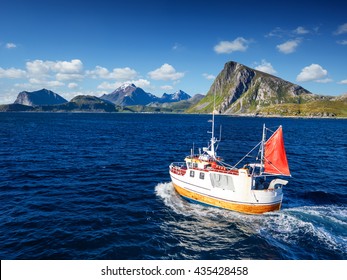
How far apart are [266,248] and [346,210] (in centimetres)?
1688

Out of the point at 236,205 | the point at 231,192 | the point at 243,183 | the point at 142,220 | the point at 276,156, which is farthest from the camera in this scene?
the point at 276,156

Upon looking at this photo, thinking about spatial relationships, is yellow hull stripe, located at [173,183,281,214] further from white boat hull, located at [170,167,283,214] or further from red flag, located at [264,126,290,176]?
red flag, located at [264,126,290,176]

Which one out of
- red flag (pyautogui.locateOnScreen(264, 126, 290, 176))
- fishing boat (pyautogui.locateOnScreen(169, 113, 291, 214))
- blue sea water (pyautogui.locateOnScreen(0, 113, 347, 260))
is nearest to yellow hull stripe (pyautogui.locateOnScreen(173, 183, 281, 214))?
fishing boat (pyautogui.locateOnScreen(169, 113, 291, 214))

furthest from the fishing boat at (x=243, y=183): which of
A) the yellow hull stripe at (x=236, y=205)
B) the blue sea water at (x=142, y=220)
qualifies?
the blue sea water at (x=142, y=220)

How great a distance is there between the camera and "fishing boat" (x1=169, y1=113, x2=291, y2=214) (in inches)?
1280

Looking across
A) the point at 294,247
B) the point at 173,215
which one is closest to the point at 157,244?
the point at 173,215

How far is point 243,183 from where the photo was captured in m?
32.7

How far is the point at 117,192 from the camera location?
39562 millimetres

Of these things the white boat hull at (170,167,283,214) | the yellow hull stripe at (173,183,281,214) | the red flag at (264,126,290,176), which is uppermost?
the red flag at (264,126,290,176)

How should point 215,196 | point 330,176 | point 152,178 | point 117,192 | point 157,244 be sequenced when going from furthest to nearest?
point 330,176
point 152,178
point 117,192
point 215,196
point 157,244

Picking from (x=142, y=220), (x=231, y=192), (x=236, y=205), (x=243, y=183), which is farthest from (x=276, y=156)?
(x=142, y=220)

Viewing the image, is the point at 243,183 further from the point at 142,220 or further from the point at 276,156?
the point at 142,220

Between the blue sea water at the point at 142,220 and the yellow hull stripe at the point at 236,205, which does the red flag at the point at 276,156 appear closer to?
the yellow hull stripe at the point at 236,205
